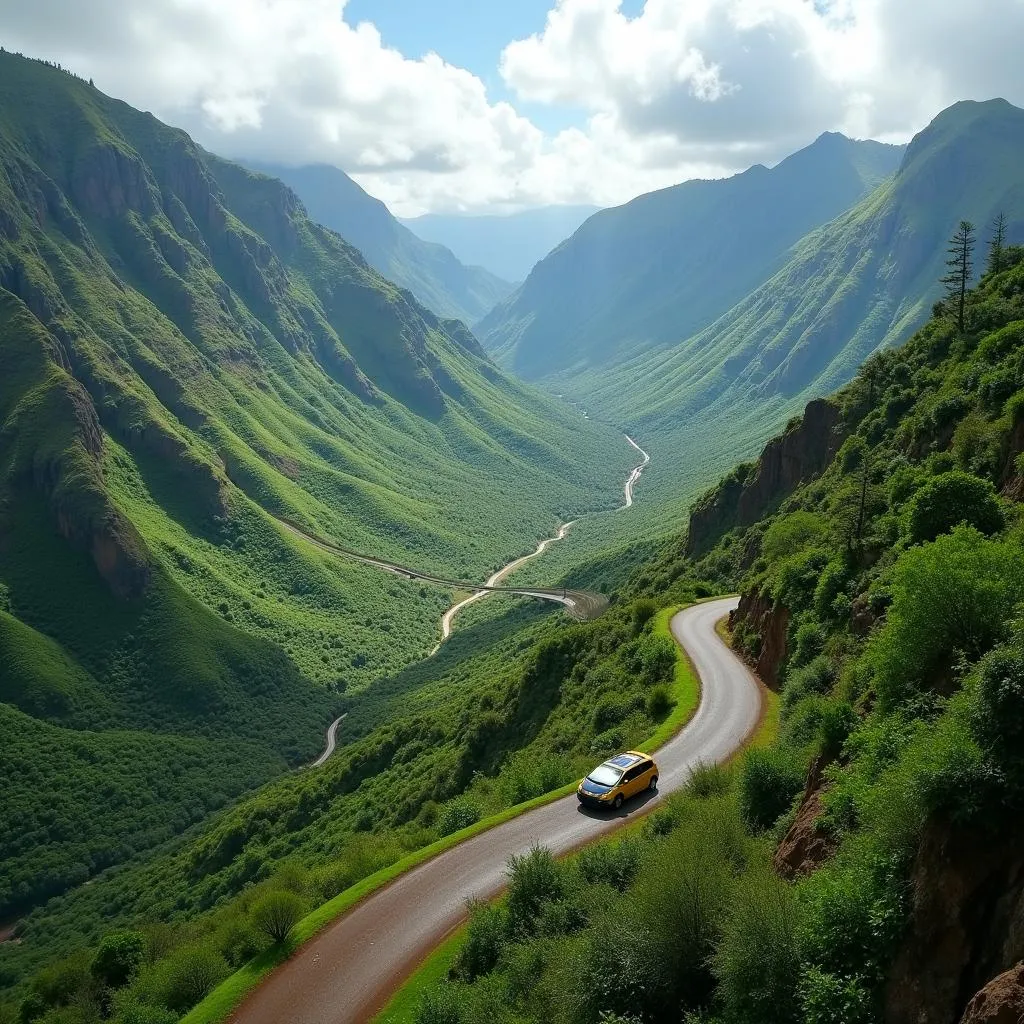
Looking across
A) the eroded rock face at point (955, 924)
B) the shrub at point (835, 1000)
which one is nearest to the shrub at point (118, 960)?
the shrub at point (835, 1000)

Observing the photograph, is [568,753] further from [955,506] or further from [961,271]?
[961,271]

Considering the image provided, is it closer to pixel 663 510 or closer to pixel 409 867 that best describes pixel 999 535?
pixel 409 867

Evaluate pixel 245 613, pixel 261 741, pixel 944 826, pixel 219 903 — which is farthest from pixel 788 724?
pixel 245 613

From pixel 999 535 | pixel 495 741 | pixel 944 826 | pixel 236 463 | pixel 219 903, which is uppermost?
pixel 236 463

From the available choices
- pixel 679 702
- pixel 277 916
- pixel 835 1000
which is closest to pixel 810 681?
pixel 679 702

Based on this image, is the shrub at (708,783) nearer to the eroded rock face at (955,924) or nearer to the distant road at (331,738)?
the eroded rock face at (955,924)

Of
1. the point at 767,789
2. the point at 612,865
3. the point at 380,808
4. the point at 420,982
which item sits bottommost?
the point at 380,808
